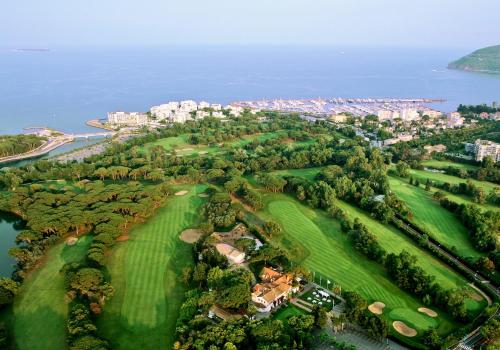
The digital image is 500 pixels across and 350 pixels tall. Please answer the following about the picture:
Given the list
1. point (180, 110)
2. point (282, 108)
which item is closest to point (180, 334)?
point (180, 110)

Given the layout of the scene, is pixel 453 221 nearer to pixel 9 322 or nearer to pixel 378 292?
pixel 378 292

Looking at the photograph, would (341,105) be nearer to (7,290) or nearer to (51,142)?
(51,142)

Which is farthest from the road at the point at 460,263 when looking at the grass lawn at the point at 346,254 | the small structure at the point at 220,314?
the small structure at the point at 220,314

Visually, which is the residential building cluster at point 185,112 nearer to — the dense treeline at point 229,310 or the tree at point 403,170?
the tree at point 403,170

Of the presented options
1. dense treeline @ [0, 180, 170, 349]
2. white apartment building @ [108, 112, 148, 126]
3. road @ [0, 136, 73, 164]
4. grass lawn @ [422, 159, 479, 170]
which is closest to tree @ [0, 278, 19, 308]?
dense treeline @ [0, 180, 170, 349]

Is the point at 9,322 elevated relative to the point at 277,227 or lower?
lower

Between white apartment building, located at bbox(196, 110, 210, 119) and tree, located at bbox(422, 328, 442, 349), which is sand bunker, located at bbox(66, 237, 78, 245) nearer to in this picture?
tree, located at bbox(422, 328, 442, 349)
